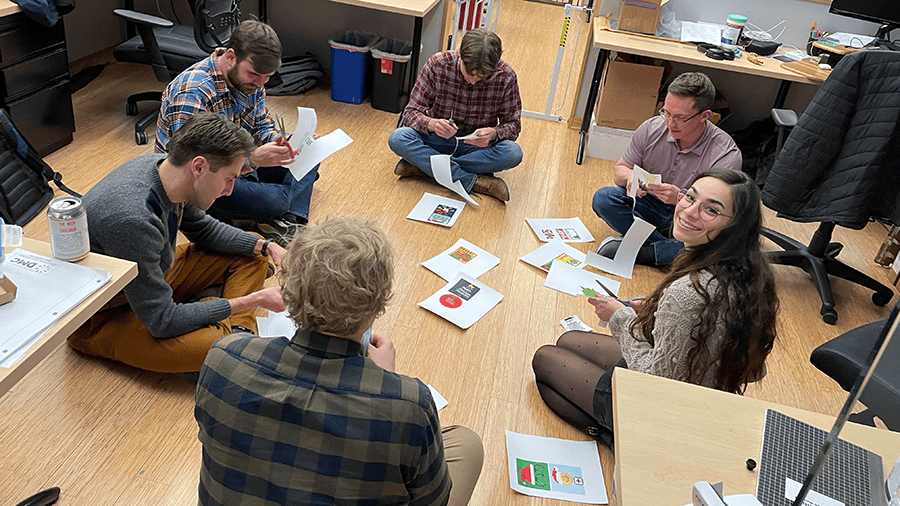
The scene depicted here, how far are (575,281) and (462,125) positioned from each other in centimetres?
110

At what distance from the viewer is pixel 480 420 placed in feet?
7.15

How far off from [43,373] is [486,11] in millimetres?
4242

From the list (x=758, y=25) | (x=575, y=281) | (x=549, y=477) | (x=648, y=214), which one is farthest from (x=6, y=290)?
(x=758, y=25)

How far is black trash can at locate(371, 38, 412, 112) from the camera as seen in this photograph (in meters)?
4.31

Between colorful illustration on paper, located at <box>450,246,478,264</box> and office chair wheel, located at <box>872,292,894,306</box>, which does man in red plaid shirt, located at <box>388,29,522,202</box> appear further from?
office chair wheel, located at <box>872,292,894,306</box>

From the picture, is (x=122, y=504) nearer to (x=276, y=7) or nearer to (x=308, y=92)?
(x=308, y=92)

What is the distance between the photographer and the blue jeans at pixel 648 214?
122 inches

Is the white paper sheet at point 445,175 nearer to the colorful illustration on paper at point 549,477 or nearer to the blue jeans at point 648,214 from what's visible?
the blue jeans at point 648,214

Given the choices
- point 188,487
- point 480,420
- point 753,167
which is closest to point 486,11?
point 753,167

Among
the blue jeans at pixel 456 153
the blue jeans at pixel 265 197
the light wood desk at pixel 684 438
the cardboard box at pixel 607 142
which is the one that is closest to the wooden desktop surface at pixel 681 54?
the cardboard box at pixel 607 142

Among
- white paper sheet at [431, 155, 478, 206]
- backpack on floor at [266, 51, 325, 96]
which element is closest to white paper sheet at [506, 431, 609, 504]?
white paper sheet at [431, 155, 478, 206]

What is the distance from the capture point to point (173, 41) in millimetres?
3607

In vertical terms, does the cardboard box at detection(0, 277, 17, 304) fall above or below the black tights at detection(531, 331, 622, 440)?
above

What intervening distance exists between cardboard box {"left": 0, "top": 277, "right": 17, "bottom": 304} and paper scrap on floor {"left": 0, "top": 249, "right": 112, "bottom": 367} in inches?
0.5
